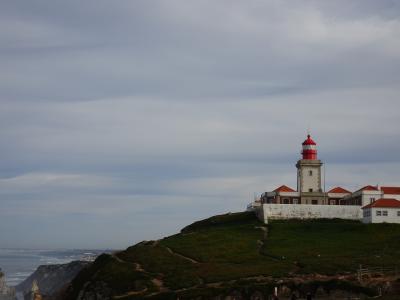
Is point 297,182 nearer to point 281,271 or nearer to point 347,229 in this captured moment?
point 347,229

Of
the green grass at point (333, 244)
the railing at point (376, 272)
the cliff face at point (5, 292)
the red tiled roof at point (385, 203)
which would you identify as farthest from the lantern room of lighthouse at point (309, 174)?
the cliff face at point (5, 292)

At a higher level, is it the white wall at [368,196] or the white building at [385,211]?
the white wall at [368,196]

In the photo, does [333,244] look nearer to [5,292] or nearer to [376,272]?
[376,272]

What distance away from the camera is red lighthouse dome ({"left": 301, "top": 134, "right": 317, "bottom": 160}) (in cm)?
10956

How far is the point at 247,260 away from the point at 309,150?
37213 millimetres

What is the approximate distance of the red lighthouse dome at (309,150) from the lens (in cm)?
10956

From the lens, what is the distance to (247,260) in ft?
250

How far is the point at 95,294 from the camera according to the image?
7294 centimetres

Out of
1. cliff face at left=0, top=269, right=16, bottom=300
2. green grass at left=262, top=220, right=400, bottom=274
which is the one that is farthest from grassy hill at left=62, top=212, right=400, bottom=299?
cliff face at left=0, top=269, right=16, bottom=300

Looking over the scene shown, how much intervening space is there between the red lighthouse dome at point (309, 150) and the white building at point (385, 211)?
56.0 ft


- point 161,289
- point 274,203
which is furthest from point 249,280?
point 274,203

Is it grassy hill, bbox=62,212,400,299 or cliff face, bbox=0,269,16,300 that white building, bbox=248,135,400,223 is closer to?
grassy hill, bbox=62,212,400,299

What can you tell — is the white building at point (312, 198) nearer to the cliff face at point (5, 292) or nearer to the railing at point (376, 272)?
the railing at point (376, 272)

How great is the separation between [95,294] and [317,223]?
3518 cm
